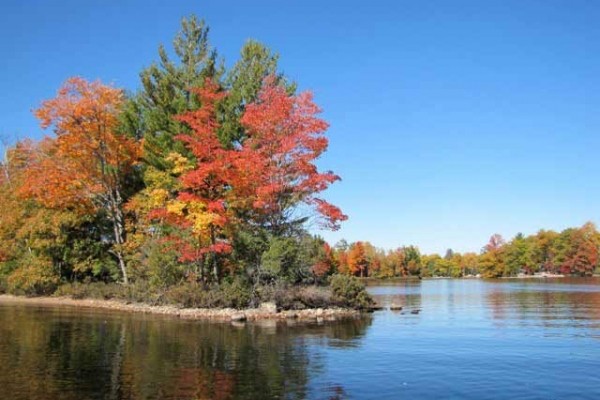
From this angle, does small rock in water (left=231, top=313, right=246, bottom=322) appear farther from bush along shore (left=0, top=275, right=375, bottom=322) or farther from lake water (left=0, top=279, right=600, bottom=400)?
lake water (left=0, top=279, right=600, bottom=400)

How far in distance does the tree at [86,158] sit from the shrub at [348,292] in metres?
17.1

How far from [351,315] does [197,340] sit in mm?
13581

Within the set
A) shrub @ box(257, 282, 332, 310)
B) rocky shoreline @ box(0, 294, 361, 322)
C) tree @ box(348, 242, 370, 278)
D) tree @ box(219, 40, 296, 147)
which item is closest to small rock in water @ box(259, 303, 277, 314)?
rocky shoreline @ box(0, 294, 361, 322)

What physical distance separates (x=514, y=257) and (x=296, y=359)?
421ft

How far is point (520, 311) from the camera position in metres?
36.6

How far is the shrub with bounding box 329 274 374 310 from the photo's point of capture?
3475 centimetres

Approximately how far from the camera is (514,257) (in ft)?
439

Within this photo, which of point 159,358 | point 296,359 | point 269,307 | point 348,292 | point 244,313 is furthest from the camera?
point 348,292

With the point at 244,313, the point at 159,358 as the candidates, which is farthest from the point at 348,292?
the point at 159,358

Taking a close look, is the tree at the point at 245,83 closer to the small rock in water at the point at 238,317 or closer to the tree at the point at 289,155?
the tree at the point at 289,155

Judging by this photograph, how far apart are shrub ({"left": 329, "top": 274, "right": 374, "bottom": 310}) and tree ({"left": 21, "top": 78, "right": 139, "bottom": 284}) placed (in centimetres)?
1706

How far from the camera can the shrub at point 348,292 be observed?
114 ft

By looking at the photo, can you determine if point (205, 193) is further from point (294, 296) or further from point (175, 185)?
point (294, 296)

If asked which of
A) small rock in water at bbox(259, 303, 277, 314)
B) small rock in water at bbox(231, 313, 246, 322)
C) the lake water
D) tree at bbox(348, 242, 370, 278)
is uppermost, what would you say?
tree at bbox(348, 242, 370, 278)
